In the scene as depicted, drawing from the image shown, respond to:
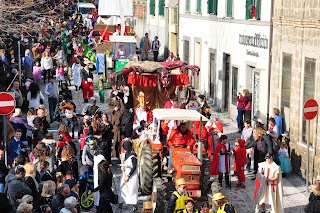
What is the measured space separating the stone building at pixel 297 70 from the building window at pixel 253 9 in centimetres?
184

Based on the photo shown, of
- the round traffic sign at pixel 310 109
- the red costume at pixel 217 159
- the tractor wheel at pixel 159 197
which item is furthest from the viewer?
the red costume at pixel 217 159

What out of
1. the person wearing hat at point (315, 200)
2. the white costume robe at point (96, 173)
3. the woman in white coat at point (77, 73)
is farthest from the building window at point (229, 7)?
the person wearing hat at point (315, 200)

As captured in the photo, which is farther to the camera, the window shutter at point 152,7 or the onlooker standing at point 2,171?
the window shutter at point 152,7

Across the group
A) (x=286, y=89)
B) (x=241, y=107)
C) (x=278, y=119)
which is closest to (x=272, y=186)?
(x=278, y=119)

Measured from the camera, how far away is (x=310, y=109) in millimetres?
17828

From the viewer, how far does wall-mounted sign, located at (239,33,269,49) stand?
24062 millimetres

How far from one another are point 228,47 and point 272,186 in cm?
1357

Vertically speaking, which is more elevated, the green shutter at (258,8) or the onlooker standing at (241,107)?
the green shutter at (258,8)

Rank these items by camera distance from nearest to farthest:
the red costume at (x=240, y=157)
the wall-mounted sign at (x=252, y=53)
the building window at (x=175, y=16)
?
the red costume at (x=240, y=157) → the wall-mounted sign at (x=252, y=53) → the building window at (x=175, y=16)

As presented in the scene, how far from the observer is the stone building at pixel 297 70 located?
19234mm

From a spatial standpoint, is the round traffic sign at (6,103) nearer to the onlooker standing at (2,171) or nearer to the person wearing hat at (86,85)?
the onlooker standing at (2,171)

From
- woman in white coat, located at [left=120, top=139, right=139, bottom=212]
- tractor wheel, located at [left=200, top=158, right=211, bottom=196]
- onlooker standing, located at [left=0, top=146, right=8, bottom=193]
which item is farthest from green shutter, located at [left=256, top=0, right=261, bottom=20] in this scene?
onlooker standing, located at [left=0, top=146, right=8, bottom=193]

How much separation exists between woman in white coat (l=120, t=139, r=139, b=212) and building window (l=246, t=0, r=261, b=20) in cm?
1042

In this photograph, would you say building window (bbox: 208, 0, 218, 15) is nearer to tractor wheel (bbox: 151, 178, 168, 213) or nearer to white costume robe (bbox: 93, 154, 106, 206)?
white costume robe (bbox: 93, 154, 106, 206)
